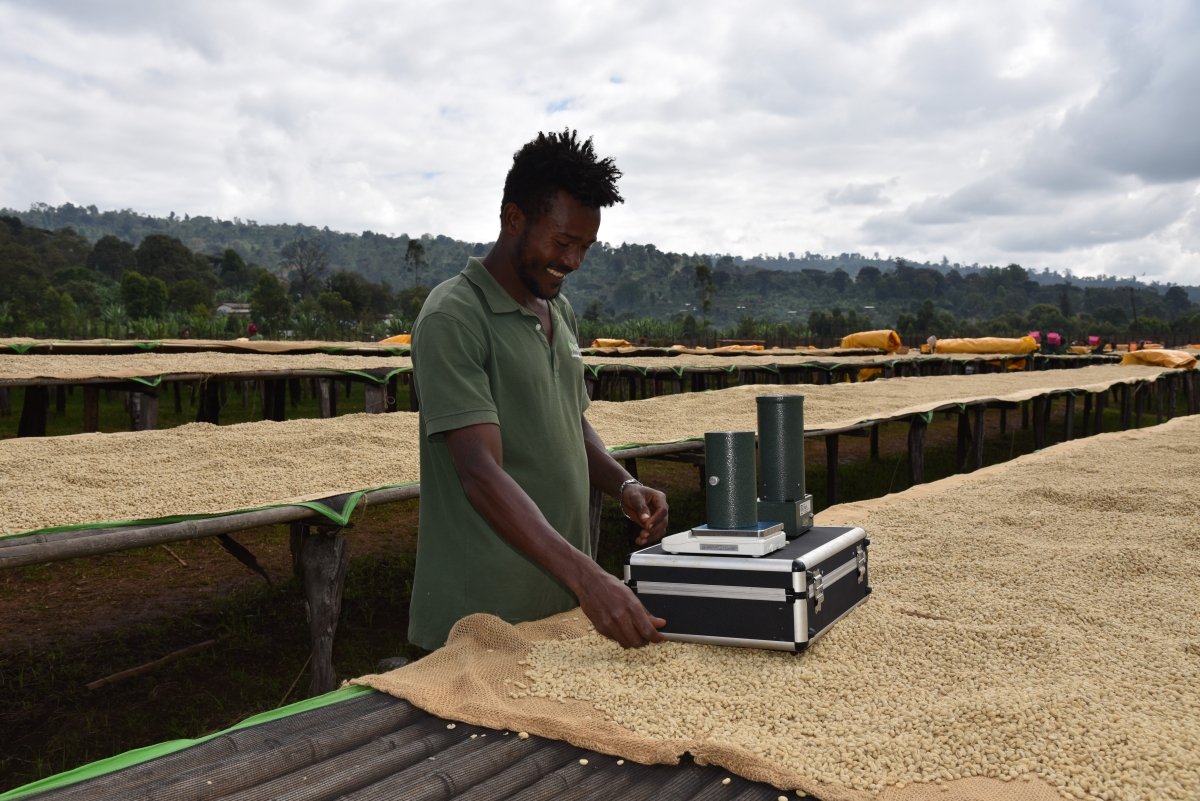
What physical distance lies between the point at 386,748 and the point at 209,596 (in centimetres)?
415

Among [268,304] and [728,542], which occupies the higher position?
[268,304]

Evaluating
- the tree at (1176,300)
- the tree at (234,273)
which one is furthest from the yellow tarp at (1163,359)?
the tree at (1176,300)

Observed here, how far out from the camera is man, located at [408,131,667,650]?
1496 mm

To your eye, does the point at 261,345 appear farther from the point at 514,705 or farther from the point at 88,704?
the point at 514,705

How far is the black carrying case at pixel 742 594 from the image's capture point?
1466mm

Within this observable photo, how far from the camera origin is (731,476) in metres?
1.51

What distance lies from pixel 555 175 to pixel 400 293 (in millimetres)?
48201

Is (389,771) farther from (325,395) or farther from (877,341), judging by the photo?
(877,341)

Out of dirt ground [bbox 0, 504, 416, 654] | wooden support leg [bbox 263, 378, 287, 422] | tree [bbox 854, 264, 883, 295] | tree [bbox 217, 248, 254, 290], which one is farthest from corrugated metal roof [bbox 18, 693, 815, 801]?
tree [bbox 854, 264, 883, 295]

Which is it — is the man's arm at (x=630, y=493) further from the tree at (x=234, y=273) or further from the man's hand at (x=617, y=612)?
the tree at (x=234, y=273)

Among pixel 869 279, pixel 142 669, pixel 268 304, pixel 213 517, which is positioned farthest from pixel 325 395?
pixel 869 279

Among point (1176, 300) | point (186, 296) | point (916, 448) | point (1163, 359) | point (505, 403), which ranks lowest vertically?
point (916, 448)

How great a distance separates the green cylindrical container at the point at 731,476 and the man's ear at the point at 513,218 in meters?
0.51

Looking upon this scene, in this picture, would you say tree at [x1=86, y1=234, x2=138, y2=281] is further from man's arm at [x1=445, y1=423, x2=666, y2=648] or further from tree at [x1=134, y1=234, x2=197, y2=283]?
man's arm at [x1=445, y1=423, x2=666, y2=648]
